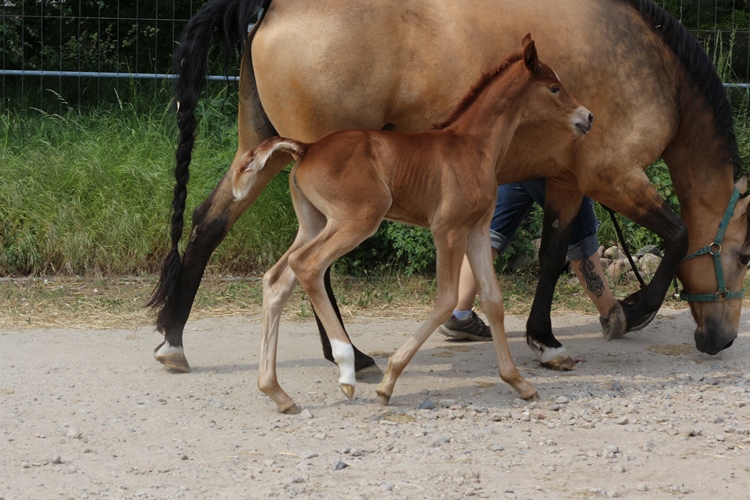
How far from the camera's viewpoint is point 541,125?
5152 mm

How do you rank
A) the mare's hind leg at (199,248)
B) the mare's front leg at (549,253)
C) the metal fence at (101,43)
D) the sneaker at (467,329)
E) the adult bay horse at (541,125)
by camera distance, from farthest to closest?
the metal fence at (101,43) → the sneaker at (467,329) → the mare's front leg at (549,253) → the mare's hind leg at (199,248) → the adult bay horse at (541,125)

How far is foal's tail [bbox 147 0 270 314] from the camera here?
5133 millimetres

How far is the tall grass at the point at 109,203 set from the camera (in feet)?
24.6

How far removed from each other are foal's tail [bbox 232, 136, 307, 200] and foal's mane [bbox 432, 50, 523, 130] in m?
0.76

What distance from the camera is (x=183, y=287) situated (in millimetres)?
5254

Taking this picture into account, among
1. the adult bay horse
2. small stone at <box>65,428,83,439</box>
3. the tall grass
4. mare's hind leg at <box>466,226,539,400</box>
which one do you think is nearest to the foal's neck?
the adult bay horse

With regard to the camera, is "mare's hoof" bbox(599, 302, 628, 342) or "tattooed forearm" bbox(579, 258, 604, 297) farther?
"tattooed forearm" bbox(579, 258, 604, 297)

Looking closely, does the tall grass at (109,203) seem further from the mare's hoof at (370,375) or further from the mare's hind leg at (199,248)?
the mare's hoof at (370,375)

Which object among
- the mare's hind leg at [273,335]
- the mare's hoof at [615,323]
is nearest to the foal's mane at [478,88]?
the mare's hind leg at [273,335]

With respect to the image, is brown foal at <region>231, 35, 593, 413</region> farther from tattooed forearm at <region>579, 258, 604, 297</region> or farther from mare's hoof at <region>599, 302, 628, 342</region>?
tattooed forearm at <region>579, 258, 604, 297</region>

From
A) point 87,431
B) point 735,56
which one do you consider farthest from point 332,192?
point 735,56

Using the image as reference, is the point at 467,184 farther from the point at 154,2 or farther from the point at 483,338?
the point at 154,2

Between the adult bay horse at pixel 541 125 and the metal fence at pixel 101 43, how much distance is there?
4343mm

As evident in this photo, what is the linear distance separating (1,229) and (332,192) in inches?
163
